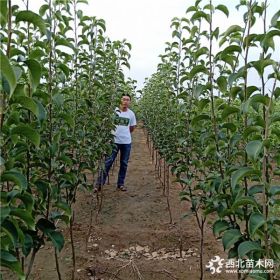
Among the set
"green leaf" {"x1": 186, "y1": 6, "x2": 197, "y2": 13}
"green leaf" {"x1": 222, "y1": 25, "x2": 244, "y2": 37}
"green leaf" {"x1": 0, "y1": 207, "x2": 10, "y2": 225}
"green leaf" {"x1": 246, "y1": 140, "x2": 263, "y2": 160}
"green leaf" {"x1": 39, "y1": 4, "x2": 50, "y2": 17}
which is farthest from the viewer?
"green leaf" {"x1": 186, "y1": 6, "x2": 197, "y2": 13}

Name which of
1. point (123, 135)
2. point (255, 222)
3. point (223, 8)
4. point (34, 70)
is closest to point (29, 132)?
point (34, 70)

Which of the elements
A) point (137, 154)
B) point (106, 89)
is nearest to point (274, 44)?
point (106, 89)

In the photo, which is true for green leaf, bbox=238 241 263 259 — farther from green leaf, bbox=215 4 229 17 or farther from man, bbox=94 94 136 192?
man, bbox=94 94 136 192

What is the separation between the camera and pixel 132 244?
4.94m

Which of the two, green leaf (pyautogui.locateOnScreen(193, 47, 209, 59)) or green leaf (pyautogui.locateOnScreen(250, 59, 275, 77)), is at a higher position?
green leaf (pyautogui.locateOnScreen(193, 47, 209, 59))

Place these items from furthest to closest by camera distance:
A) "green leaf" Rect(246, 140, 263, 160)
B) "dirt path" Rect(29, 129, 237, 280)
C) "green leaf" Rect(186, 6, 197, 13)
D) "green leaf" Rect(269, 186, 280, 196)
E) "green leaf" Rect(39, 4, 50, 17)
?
"dirt path" Rect(29, 129, 237, 280), "green leaf" Rect(186, 6, 197, 13), "green leaf" Rect(39, 4, 50, 17), "green leaf" Rect(269, 186, 280, 196), "green leaf" Rect(246, 140, 263, 160)

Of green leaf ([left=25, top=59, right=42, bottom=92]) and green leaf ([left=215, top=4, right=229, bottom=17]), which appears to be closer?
green leaf ([left=25, top=59, right=42, bottom=92])

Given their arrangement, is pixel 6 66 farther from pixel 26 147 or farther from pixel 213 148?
pixel 213 148

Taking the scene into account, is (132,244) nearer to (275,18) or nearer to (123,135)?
(123,135)

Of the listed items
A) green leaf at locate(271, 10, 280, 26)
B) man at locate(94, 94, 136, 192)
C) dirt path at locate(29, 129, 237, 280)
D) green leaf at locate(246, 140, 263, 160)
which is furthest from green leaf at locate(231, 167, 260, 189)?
man at locate(94, 94, 136, 192)

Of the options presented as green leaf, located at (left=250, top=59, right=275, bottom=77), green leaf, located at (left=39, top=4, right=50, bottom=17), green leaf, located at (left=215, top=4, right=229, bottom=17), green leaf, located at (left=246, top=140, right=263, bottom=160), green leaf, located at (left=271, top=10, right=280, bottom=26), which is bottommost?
green leaf, located at (left=246, top=140, right=263, bottom=160)

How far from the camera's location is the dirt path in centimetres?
407

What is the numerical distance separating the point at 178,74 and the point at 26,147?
9.99 feet

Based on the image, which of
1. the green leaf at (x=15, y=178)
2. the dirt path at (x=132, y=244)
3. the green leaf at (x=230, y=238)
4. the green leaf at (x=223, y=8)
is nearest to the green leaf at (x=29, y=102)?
the green leaf at (x=15, y=178)
